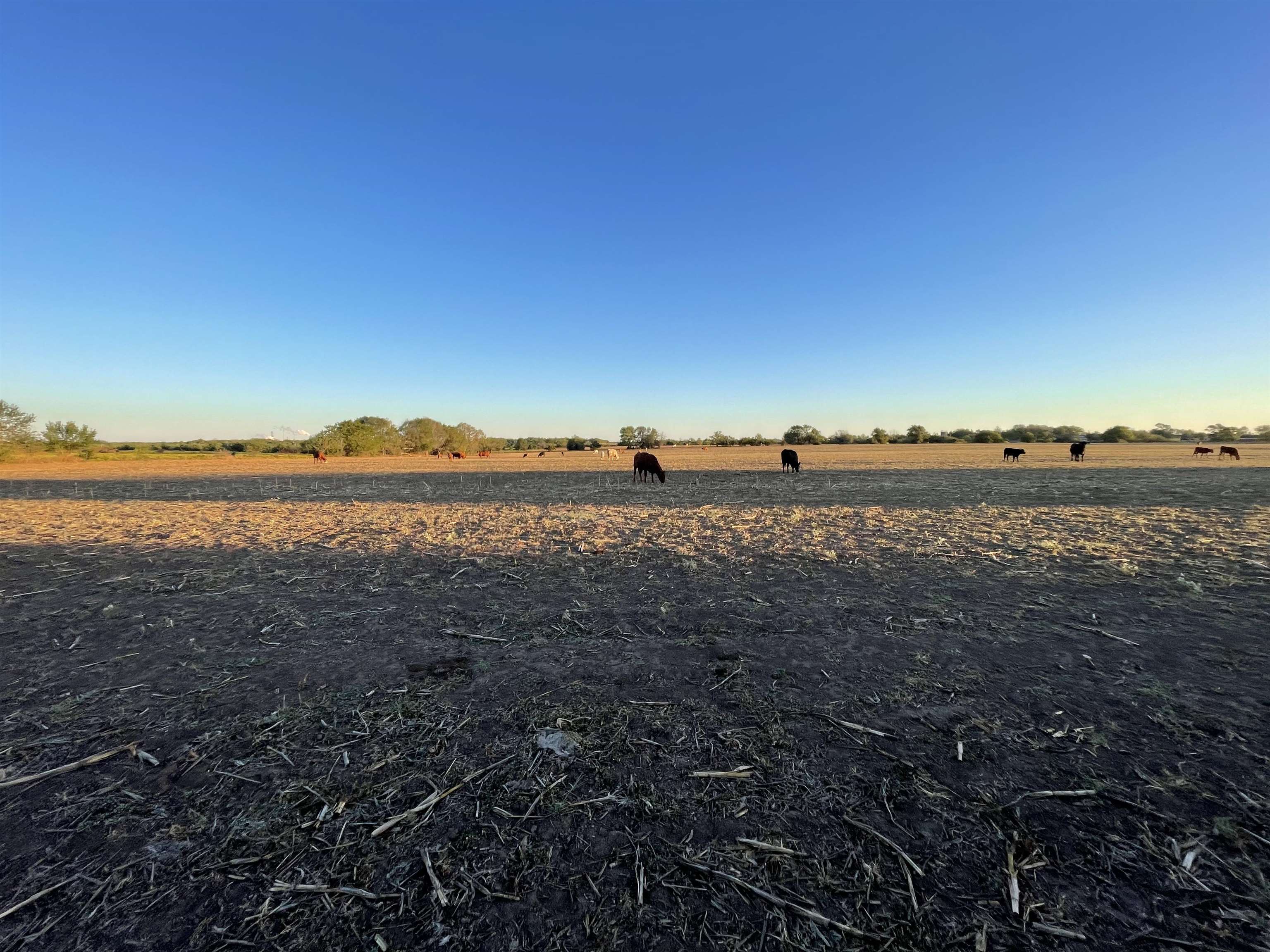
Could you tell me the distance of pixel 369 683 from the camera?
371cm

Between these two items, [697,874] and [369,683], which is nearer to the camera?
[697,874]

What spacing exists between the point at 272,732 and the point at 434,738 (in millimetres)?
1127

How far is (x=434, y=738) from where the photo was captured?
9.74ft

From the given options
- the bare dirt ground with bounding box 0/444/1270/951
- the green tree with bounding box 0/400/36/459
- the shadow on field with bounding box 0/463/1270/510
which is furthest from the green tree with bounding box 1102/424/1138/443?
the green tree with bounding box 0/400/36/459

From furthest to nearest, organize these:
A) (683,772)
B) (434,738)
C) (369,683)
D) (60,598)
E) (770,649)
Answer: (60,598) < (770,649) < (369,683) < (434,738) < (683,772)

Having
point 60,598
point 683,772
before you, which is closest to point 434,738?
point 683,772

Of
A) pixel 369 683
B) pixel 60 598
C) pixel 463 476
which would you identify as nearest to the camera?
pixel 369 683

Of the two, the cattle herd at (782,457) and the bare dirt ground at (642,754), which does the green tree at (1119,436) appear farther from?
the bare dirt ground at (642,754)

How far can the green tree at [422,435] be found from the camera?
76.0 meters

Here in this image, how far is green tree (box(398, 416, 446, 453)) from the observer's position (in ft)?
249

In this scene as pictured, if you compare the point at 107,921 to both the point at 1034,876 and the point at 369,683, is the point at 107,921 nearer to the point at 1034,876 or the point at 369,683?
the point at 369,683

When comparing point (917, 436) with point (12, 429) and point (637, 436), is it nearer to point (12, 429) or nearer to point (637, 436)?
point (637, 436)

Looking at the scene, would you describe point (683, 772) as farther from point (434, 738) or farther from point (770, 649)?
point (770, 649)

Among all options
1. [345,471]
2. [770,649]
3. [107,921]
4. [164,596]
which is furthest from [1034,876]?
[345,471]
